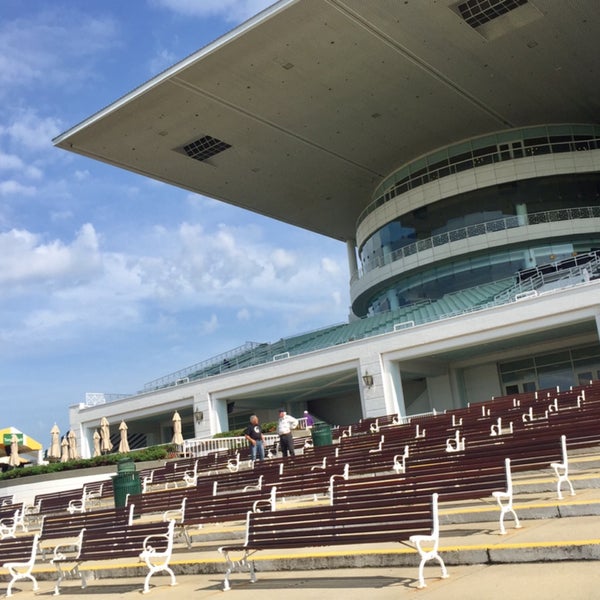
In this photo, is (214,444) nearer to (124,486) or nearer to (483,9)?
(124,486)

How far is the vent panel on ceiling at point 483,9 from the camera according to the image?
2850 centimetres

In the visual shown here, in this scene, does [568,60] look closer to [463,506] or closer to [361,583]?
[463,506]

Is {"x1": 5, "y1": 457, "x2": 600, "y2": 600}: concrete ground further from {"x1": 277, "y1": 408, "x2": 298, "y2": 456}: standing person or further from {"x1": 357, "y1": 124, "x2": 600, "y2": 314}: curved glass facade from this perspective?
{"x1": 357, "y1": 124, "x2": 600, "y2": 314}: curved glass facade

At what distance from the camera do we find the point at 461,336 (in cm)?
2869

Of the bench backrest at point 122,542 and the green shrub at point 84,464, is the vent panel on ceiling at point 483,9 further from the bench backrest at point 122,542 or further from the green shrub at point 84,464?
the bench backrest at point 122,542

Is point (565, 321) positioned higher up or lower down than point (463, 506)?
higher up

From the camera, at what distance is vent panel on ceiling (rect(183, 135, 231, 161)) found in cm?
Answer: 3813

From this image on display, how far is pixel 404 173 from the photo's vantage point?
42.7 m

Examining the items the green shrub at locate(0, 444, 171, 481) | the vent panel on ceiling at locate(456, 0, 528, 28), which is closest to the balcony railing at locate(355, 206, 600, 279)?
the vent panel on ceiling at locate(456, 0, 528, 28)

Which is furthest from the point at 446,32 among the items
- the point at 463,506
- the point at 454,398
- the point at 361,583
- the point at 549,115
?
the point at 361,583

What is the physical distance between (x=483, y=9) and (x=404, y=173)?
47.4 feet

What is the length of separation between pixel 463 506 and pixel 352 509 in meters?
2.15

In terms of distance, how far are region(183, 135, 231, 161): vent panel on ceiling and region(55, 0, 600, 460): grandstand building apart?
0.48 ft

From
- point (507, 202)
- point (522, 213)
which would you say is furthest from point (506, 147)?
point (522, 213)
